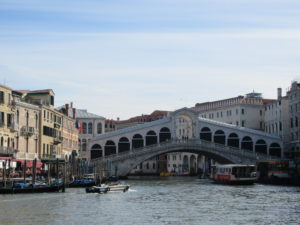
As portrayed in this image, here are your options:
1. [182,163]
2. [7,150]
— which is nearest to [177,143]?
[7,150]

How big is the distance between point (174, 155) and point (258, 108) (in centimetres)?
2134

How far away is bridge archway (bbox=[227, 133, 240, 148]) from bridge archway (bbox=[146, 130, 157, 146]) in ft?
27.2

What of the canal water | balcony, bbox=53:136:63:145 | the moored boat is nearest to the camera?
the canal water

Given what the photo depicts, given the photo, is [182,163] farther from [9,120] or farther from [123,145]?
[9,120]

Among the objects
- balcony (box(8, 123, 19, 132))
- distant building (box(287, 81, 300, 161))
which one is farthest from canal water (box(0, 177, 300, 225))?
distant building (box(287, 81, 300, 161))

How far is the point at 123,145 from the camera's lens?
232 feet

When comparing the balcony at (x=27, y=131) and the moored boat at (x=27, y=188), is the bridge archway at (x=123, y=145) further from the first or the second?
the moored boat at (x=27, y=188)

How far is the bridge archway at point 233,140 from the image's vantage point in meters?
72.1

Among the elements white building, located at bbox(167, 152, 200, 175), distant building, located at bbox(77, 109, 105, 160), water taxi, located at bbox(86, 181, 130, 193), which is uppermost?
distant building, located at bbox(77, 109, 105, 160)

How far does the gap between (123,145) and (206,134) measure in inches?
363

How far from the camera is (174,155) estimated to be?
104 metres

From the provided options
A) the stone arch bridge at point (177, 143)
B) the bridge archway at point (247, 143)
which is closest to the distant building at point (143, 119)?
the stone arch bridge at point (177, 143)

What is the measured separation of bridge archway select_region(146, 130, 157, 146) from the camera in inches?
2785

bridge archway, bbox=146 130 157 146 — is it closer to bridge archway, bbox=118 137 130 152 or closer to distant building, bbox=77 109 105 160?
bridge archway, bbox=118 137 130 152
